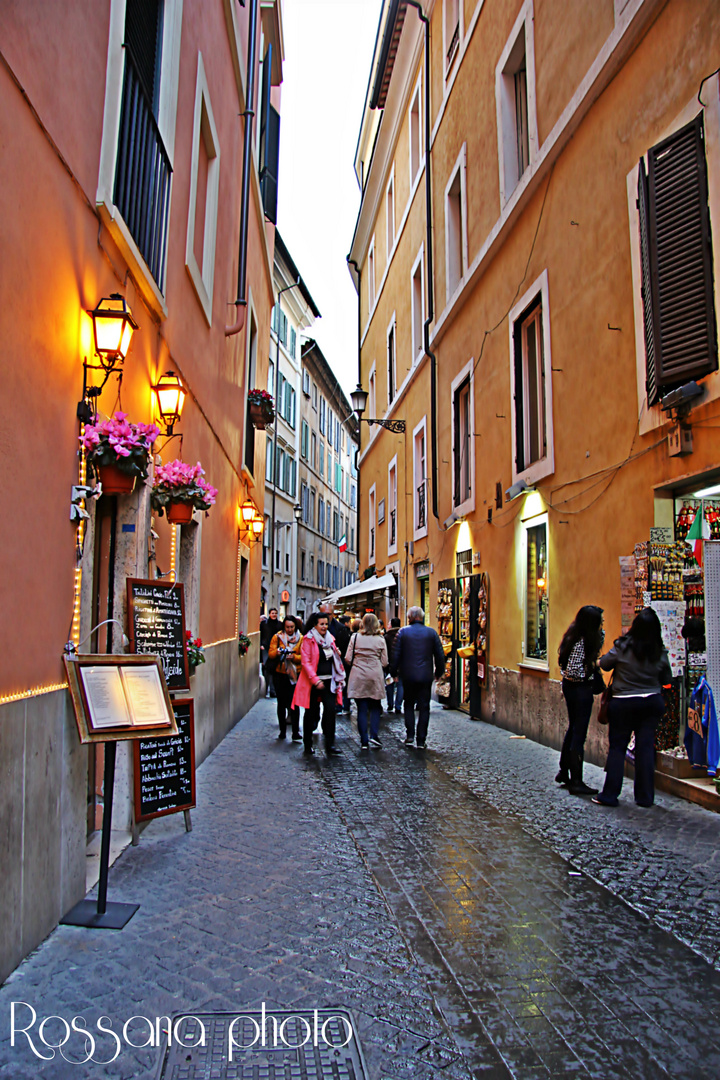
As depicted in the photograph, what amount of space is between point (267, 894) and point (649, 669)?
11.5 feet

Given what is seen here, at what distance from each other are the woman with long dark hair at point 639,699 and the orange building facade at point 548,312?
1.29 metres

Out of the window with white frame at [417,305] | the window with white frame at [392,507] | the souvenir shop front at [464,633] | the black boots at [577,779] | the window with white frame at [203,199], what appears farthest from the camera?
the window with white frame at [392,507]

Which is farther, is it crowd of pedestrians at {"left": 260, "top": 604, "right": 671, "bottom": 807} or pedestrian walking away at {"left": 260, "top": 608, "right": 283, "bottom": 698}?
pedestrian walking away at {"left": 260, "top": 608, "right": 283, "bottom": 698}

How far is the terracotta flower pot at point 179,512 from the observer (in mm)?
6547

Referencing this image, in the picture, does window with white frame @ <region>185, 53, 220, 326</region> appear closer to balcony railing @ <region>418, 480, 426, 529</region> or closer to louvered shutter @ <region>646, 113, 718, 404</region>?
louvered shutter @ <region>646, 113, 718, 404</region>

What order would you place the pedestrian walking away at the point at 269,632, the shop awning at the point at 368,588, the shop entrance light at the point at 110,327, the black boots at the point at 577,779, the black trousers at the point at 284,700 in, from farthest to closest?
the shop awning at the point at 368,588 < the pedestrian walking away at the point at 269,632 < the black trousers at the point at 284,700 < the black boots at the point at 577,779 < the shop entrance light at the point at 110,327

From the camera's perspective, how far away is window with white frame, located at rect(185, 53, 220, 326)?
8.12 meters

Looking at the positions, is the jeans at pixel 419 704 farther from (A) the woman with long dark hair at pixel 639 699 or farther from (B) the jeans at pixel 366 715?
(A) the woman with long dark hair at pixel 639 699

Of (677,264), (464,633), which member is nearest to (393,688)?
(464,633)

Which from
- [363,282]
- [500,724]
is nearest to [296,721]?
[500,724]

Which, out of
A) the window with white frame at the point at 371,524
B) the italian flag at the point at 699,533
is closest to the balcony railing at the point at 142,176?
the italian flag at the point at 699,533

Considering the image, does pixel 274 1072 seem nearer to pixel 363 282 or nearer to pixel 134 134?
pixel 134 134

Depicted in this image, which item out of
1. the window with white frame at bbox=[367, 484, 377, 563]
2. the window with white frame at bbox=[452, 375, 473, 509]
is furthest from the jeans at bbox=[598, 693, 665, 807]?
the window with white frame at bbox=[367, 484, 377, 563]

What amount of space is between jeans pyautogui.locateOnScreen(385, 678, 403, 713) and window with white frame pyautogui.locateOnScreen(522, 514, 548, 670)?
310 cm
